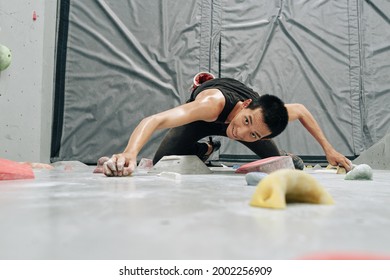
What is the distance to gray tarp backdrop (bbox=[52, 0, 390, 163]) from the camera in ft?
10.6

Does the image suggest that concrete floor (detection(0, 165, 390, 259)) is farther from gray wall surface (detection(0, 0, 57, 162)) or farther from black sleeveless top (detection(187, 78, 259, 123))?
gray wall surface (detection(0, 0, 57, 162))

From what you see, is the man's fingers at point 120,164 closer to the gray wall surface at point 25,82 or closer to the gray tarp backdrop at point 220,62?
the gray wall surface at point 25,82

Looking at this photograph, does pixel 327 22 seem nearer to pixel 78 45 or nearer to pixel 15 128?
pixel 78 45

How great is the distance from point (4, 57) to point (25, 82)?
322 mm

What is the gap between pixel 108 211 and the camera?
0.57 metres

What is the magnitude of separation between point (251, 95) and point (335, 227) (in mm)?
1616

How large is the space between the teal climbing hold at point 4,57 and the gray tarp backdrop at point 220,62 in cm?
93

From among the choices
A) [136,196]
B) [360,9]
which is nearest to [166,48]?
[360,9]

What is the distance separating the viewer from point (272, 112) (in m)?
1.67

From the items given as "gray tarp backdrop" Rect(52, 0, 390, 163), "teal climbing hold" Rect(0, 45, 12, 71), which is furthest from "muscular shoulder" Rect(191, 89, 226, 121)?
"gray tarp backdrop" Rect(52, 0, 390, 163)

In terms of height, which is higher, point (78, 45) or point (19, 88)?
point (78, 45)

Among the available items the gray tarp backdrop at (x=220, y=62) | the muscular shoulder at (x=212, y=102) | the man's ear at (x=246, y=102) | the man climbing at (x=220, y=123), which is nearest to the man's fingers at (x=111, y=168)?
the man climbing at (x=220, y=123)

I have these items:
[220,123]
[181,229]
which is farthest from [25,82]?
[181,229]

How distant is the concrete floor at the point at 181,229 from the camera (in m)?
0.36
